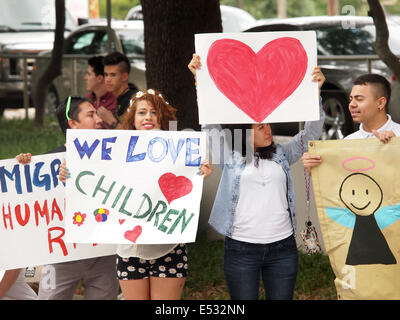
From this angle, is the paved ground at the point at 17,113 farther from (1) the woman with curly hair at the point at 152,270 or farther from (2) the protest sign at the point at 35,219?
(1) the woman with curly hair at the point at 152,270

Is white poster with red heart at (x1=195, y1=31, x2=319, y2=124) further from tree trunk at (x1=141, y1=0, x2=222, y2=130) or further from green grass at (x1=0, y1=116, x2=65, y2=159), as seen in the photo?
green grass at (x1=0, y1=116, x2=65, y2=159)

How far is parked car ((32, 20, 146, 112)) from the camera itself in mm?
11867

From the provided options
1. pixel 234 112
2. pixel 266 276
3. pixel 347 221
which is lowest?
pixel 266 276

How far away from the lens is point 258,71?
14.3ft

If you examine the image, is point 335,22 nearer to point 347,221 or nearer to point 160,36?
point 160,36

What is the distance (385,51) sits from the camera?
6.37 metres

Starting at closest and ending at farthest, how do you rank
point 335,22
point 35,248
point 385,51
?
point 35,248, point 385,51, point 335,22

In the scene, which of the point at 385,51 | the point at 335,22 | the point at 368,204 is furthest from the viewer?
the point at 335,22

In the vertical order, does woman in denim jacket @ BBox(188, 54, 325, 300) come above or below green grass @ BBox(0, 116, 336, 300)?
above

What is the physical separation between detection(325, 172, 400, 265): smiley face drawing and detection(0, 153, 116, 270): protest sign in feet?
4.49

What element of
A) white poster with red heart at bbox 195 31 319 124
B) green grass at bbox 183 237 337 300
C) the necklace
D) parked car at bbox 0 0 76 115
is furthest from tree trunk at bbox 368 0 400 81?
parked car at bbox 0 0 76 115

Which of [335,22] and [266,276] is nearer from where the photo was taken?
[266,276]

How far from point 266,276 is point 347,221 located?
1.66 feet

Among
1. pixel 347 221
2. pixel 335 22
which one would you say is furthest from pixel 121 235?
pixel 335 22
